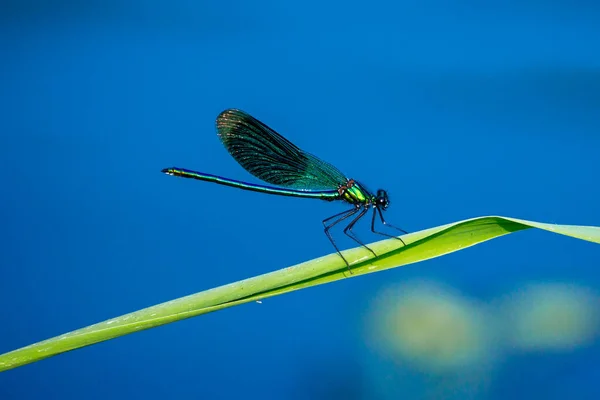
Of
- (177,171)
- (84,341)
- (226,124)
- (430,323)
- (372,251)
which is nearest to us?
(84,341)

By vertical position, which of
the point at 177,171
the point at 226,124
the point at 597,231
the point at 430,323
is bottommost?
the point at 430,323

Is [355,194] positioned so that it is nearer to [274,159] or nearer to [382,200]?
[382,200]

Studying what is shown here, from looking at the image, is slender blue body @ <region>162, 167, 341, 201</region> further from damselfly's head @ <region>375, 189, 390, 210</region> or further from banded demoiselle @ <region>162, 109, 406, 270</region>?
damselfly's head @ <region>375, 189, 390, 210</region>

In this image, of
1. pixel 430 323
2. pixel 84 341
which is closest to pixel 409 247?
pixel 84 341

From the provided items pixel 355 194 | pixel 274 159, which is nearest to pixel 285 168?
pixel 274 159

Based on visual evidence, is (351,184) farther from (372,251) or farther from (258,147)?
(372,251)

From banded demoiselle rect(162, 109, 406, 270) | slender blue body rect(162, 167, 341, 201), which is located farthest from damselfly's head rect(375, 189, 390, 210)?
slender blue body rect(162, 167, 341, 201)
